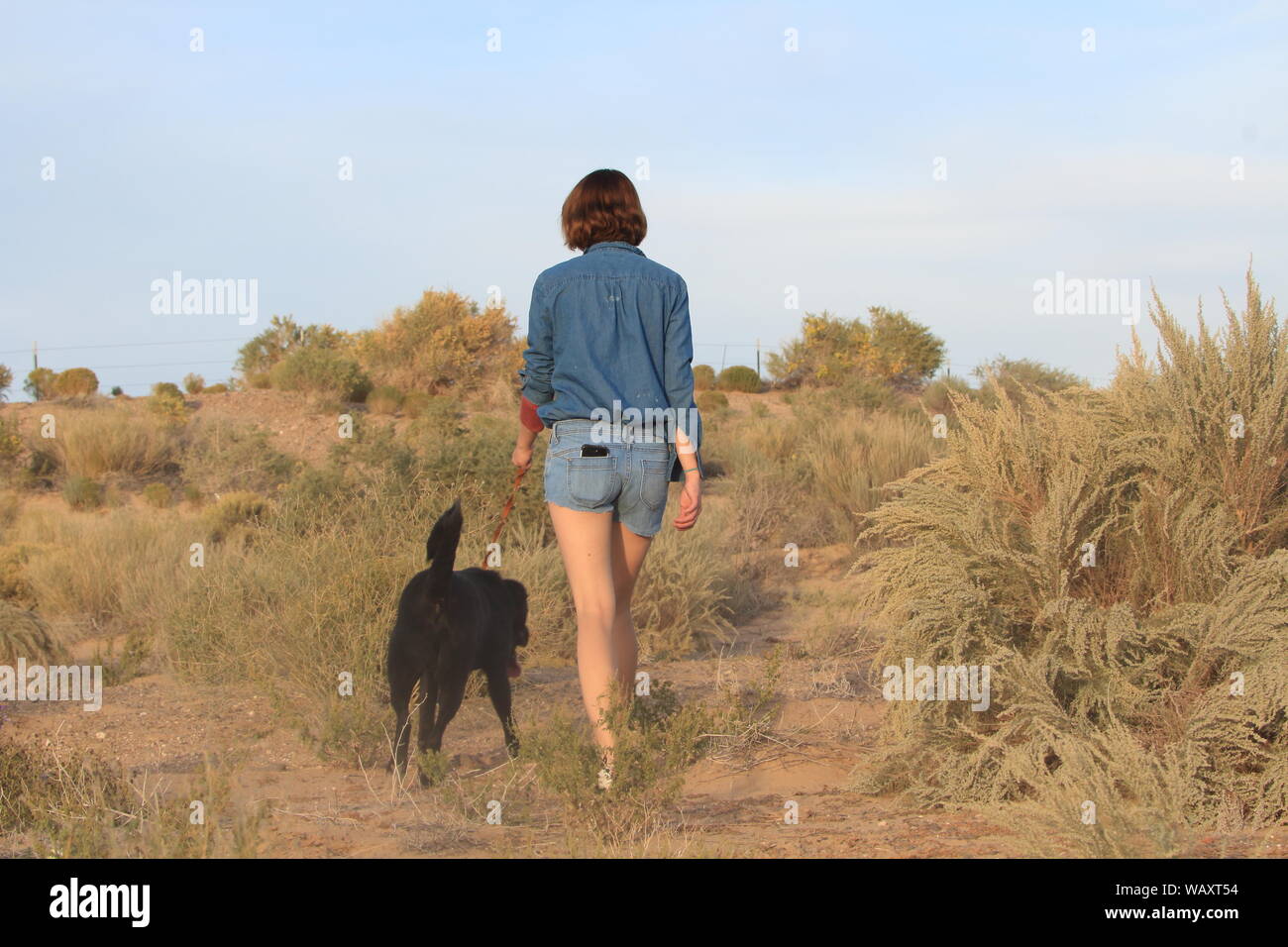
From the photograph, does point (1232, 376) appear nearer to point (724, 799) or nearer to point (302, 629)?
point (724, 799)

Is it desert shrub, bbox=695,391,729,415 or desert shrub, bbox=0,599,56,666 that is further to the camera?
desert shrub, bbox=695,391,729,415

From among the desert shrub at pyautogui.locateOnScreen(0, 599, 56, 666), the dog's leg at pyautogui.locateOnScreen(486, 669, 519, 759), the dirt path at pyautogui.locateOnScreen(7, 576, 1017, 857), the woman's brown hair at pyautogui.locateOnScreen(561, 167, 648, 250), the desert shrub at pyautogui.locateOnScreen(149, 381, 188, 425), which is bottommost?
the dirt path at pyautogui.locateOnScreen(7, 576, 1017, 857)

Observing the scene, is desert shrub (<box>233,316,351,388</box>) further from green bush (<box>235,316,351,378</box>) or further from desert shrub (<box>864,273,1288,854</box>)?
desert shrub (<box>864,273,1288,854</box>)

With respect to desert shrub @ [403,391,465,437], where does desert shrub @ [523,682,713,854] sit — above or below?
below

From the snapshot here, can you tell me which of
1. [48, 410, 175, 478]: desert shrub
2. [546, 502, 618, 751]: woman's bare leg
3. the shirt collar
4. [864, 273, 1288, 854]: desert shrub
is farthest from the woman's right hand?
[48, 410, 175, 478]: desert shrub

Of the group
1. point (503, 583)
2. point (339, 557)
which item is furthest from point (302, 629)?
point (503, 583)

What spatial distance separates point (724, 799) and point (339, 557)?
2739 mm

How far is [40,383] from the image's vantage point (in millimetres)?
21984

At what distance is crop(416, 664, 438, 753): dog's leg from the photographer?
14.4 ft

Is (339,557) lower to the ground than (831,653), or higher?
higher

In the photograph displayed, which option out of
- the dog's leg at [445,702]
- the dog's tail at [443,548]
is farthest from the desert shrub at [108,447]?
the dog's tail at [443,548]

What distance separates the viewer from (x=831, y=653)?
7.34 m

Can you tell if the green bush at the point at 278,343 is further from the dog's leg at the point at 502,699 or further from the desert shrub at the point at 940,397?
the dog's leg at the point at 502,699

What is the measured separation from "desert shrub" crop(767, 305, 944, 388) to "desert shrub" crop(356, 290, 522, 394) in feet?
22.5
